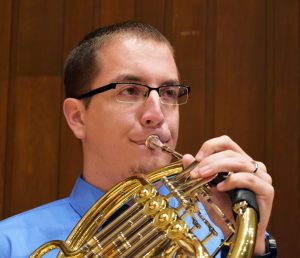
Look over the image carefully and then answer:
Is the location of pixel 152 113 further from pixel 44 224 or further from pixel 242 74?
pixel 242 74

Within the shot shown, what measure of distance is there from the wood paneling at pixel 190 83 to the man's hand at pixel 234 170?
656 millimetres

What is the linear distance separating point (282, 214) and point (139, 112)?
2.05 ft

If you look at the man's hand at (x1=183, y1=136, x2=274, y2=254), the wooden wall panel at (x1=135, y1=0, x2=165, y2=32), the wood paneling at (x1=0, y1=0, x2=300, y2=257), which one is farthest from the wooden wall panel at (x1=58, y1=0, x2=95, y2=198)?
the man's hand at (x1=183, y1=136, x2=274, y2=254)

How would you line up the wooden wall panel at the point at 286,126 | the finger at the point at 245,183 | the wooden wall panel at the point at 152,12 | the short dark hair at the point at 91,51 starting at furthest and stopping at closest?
the wooden wall panel at the point at 152,12, the wooden wall panel at the point at 286,126, the short dark hair at the point at 91,51, the finger at the point at 245,183

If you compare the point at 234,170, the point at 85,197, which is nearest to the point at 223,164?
the point at 234,170

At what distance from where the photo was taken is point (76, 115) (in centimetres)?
94

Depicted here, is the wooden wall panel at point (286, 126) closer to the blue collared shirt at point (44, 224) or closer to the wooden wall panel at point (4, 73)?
the blue collared shirt at point (44, 224)

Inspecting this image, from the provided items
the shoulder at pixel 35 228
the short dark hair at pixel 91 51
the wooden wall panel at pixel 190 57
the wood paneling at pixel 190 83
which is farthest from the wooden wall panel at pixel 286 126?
the shoulder at pixel 35 228

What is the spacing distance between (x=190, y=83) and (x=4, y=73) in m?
0.55

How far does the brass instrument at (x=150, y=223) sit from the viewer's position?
62 cm

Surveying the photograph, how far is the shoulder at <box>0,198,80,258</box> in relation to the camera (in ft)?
2.72

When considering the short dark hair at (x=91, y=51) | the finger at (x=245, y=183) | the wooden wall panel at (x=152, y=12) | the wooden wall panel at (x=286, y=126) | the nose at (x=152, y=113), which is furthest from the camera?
the wooden wall panel at (x=152, y=12)

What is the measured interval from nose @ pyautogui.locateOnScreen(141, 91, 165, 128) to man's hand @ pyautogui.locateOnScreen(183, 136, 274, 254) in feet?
0.52

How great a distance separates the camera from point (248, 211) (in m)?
0.55
